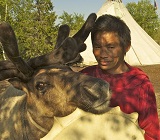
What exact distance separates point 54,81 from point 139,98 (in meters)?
1.15

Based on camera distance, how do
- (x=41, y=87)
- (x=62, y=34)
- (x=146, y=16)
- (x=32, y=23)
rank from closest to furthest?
(x=41, y=87) → (x=62, y=34) → (x=32, y=23) → (x=146, y=16)

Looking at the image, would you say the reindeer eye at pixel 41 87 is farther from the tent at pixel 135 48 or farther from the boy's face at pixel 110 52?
the tent at pixel 135 48

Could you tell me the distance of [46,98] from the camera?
4328mm

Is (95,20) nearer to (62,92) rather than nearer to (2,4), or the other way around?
(62,92)

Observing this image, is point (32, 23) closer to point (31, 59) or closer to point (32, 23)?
point (32, 23)

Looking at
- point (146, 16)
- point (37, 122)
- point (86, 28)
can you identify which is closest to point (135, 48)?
point (86, 28)

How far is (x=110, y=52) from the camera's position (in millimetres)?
4324

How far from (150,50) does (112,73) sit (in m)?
34.0

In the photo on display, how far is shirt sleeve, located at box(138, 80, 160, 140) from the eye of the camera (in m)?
3.90

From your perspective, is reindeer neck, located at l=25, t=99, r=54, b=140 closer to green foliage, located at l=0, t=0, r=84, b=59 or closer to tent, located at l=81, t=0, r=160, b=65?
tent, located at l=81, t=0, r=160, b=65

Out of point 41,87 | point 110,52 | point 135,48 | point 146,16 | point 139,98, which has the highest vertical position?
point 110,52

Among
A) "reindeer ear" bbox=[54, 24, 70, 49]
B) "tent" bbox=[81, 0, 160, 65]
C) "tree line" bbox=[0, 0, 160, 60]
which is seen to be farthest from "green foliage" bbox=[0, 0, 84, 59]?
"reindeer ear" bbox=[54, 24, 70, 49]

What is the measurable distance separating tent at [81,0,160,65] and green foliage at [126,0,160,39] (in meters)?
45.1

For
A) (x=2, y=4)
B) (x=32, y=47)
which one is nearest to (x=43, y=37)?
(x=32, y=47)
